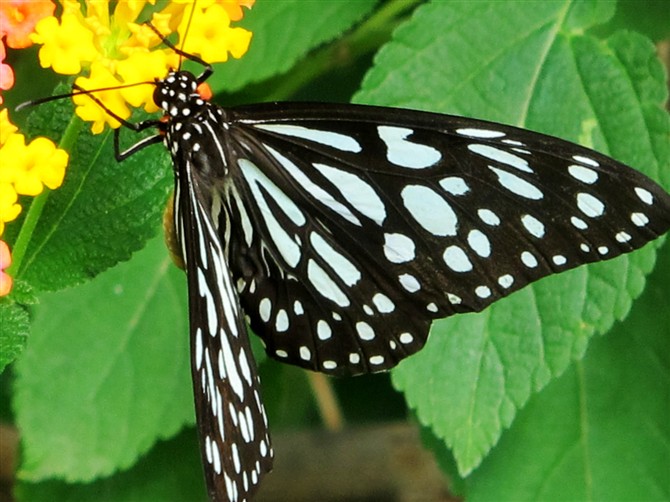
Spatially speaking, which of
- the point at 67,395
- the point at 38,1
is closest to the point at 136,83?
the point at 38,1

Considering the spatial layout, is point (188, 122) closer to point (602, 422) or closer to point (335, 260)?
point (335, 260)

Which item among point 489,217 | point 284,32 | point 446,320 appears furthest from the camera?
point 284,32

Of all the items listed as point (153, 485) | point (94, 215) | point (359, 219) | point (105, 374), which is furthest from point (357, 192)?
point (153, 485)

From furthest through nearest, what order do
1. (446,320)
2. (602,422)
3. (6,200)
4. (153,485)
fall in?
(153,485)
(602,422)
(446,320)
(6,200)

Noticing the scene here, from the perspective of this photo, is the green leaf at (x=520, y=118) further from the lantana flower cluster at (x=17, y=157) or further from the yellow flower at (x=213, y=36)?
the lantana flower cluster at (x=17, y=157)

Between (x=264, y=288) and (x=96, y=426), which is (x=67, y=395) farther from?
(x=264, y=288)

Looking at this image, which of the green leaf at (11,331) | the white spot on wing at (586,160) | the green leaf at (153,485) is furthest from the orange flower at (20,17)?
the green leaf at (153,485)

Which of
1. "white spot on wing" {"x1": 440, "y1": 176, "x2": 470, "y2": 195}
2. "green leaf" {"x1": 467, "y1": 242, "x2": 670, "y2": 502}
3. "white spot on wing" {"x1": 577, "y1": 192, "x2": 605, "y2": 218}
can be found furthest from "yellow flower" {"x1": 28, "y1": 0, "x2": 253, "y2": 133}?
"green leaf" {"x1": 467, "y1": 242, "x2": 670, "y2": 502}

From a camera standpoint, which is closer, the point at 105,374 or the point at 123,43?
the point at 123,43
